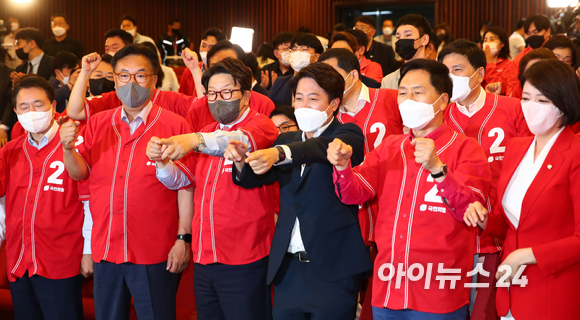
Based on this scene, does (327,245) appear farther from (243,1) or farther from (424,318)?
(243,1)

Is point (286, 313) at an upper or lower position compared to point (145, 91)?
lower

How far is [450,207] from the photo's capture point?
206 centimetres

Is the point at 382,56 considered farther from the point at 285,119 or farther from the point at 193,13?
the point at 193,13

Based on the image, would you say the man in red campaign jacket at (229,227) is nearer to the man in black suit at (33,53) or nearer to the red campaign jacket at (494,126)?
the red campaign jacket at (494,126)

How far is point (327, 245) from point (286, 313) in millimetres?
325

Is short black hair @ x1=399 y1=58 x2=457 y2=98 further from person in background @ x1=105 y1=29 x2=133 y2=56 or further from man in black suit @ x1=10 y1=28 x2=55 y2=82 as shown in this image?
man in black suit @ x1=10 y1=28 x2=55 y2=82

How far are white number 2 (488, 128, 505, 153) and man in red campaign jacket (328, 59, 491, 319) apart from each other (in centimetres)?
62

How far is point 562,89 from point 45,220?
102 inches

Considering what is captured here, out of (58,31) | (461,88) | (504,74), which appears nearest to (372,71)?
(504,74)

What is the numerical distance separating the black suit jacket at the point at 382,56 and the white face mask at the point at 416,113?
3.48m

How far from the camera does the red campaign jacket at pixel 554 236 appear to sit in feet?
6.46

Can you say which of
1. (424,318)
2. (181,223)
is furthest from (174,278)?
(424,318)

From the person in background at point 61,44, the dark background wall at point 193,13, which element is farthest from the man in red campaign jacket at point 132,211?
the dark background wall at point 193,13

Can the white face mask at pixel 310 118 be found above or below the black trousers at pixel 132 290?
above
